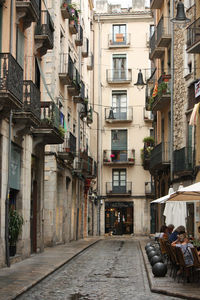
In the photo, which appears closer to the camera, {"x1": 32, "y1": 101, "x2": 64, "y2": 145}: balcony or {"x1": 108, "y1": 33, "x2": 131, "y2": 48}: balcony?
{"x1": 32, "y1": 101, "x2": 64, "y2": 145}: balcony

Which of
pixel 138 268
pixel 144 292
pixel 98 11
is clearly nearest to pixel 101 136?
pixel 98 11

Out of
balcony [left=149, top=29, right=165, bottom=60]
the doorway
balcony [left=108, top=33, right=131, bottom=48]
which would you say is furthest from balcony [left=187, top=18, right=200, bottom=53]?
balcony [left=108, top=33, right=131, bottom=48]

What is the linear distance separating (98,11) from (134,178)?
15774 mm

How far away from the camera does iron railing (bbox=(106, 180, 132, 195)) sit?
50744mm

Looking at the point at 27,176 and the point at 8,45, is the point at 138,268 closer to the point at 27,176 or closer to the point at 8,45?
the point at 27,176

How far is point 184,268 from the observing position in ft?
44.9

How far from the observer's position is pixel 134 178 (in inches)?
2002

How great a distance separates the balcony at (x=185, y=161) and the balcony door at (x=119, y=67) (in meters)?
25.7

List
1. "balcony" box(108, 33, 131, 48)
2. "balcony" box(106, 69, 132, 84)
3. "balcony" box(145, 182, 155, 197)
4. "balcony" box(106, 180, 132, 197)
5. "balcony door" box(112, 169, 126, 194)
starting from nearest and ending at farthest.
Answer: "balcony" box(145, 182, 155, 197) → "balcony" box(106, 180, 132, 197) → "balcony door" box(112, 169, 126, 194) → "balcony" box(106, 69, 132, 84) → "balcony" box(108, 33, 131, 48)

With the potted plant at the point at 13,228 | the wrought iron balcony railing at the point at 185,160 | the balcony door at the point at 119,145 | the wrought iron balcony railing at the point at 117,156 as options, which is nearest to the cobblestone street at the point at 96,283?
the potted plant at the point at 13,228

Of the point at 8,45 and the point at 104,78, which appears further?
the point at 104,78

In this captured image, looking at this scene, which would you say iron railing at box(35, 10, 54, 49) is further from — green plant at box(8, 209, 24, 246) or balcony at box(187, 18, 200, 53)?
green plant at box(8, 209, 24, 246)

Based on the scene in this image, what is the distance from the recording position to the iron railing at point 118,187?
50744mm

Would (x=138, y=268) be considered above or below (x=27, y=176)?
below
